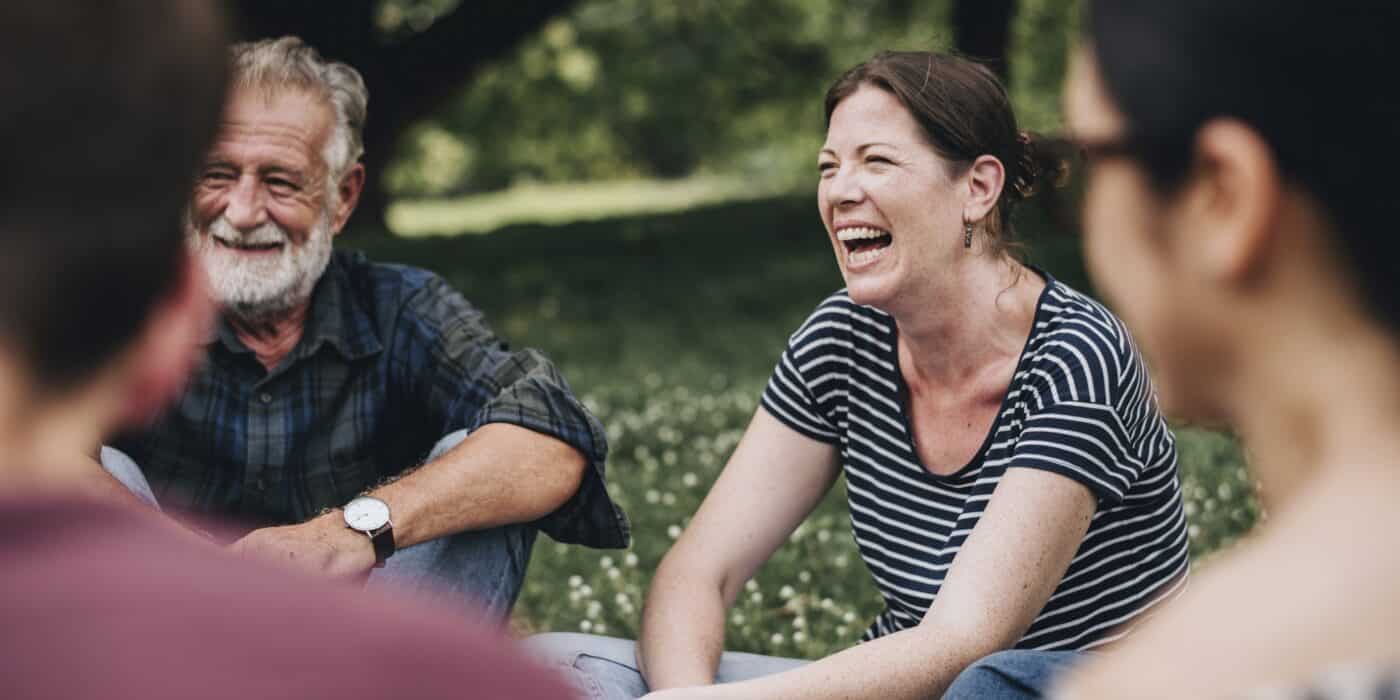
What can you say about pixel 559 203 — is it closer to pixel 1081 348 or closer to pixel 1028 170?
pixel 1028 170

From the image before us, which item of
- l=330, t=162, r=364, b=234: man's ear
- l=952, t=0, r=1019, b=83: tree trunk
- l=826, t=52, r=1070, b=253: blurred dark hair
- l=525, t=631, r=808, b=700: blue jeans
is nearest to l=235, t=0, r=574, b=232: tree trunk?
l=952, t=0, r=1019, b=83: tree trunk

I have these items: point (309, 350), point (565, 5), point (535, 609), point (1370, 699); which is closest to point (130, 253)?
point (1370, 699)

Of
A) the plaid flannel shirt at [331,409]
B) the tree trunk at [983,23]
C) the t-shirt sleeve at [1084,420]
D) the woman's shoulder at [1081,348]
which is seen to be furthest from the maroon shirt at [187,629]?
the tree trunk at [983,23]

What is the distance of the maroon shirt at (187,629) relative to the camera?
116cm

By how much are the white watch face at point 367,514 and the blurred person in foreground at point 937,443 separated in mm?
524

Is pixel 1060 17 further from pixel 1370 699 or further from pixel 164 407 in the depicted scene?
pixel 1370 699

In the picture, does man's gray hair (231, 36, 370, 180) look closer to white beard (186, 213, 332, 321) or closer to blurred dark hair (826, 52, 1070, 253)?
white beard (186, 213, 332, 321)

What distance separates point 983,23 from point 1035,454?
44.5 ft

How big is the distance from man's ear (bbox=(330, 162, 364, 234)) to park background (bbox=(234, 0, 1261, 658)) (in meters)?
1.55

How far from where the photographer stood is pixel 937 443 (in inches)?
142

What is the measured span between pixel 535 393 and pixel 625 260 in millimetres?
11001

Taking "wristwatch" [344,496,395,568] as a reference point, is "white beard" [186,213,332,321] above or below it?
above

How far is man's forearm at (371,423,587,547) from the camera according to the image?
362cm

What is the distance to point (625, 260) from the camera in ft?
48.5
